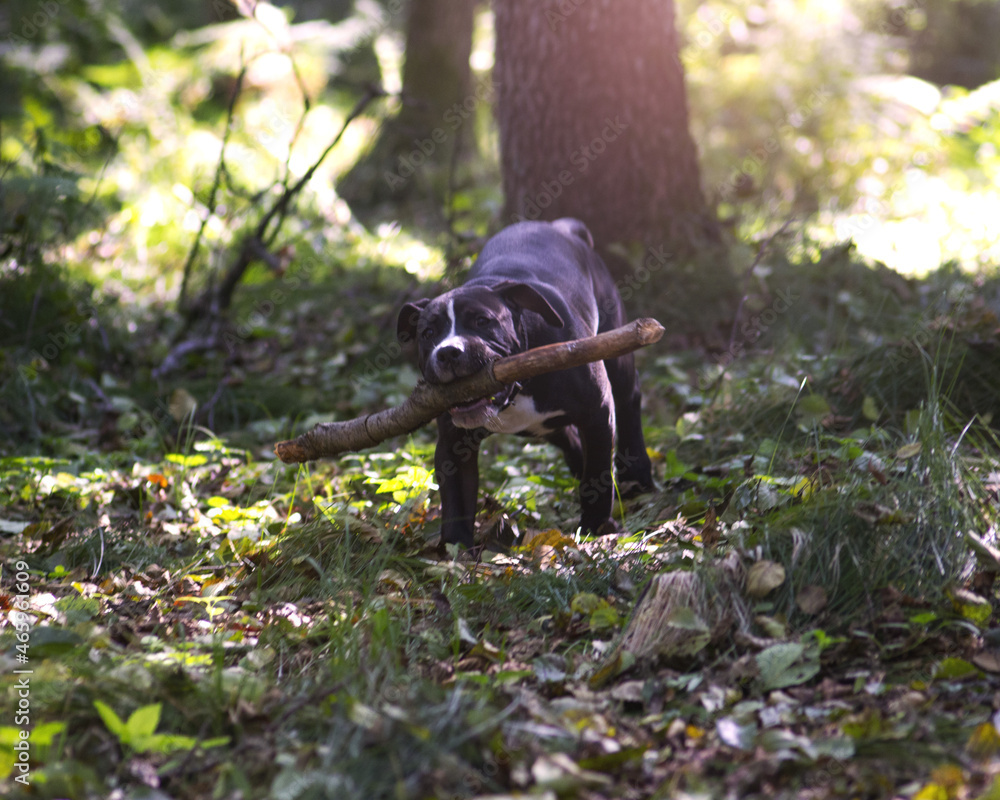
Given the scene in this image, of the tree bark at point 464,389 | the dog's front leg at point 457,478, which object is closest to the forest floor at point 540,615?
the dog's front leg at point 457,478

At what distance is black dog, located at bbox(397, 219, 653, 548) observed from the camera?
3.46 metres

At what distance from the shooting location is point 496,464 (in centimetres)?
472

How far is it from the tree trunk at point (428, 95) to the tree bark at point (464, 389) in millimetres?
6953

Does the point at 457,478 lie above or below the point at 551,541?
above

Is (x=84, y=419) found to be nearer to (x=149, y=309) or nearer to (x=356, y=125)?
(x=149, y=309)

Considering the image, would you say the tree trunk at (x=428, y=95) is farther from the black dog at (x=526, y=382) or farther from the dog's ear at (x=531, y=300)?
the dog's ear at (x=531, y=300)

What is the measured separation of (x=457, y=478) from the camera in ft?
12.1

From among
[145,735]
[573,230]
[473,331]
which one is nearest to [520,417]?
[473,331]

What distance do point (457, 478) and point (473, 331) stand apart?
2.03ft

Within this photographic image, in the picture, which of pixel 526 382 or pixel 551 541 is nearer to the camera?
pixel 551 541

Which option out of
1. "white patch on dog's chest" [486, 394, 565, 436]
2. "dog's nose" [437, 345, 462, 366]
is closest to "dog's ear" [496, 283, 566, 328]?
"white patch on dog's chest" [486, 394, 565, 436]

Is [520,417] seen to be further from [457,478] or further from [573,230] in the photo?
[573,230]

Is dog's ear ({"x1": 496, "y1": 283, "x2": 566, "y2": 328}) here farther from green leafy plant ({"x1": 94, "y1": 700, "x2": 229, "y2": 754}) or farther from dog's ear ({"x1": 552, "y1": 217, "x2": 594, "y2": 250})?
green leafy plant ({"x1": 94, "y1": 700, "x2": 229, "y2": 754})

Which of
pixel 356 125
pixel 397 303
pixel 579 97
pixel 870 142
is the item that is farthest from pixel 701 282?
pixel 356 125
